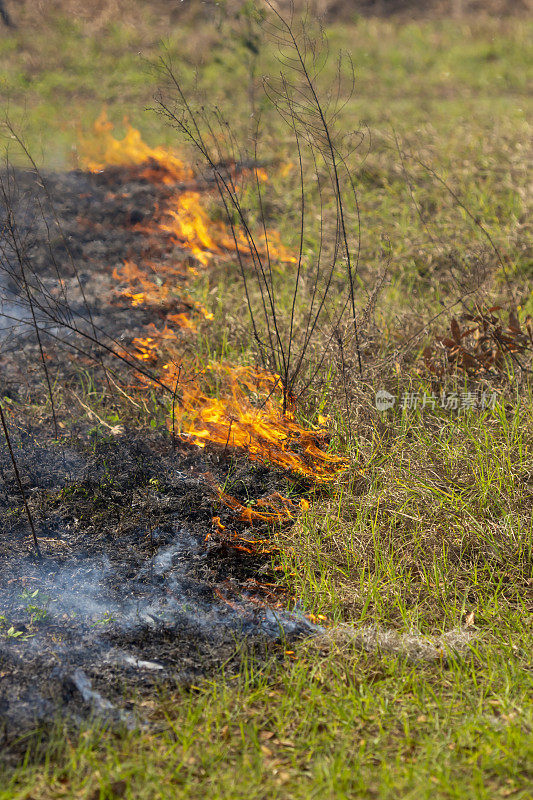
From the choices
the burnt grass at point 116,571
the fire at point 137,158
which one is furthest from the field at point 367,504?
the fire at point 137,158

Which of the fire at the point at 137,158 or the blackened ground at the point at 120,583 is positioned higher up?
the fire at the point at 137,158

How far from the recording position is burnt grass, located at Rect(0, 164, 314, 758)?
2428 mm

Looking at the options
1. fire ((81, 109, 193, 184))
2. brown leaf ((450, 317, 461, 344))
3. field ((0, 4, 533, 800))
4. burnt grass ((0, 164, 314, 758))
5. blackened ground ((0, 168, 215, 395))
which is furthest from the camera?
fire ((81, 109, 193, 184))

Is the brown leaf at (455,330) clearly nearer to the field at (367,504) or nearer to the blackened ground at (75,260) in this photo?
the field at (367,504)

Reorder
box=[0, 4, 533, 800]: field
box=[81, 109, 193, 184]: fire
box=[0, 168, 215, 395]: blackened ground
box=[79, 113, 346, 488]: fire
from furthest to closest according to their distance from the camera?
box=[81, 109, 193, 184]: fire, box=[0, 168, 215, 395]: blackened ground, box=[79, 113, 346, 488]: fire, box=[0, 4, 533, 800]: field

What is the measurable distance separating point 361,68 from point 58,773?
1009cm

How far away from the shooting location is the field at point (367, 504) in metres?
2.16

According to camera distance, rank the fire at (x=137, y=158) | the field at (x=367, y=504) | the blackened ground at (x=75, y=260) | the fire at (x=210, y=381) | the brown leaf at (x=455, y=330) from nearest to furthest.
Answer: the field at (x=367, y=504), the fire at (x=210, y=381), the brown leaf at (x=455, y=330), the blackened ground at (x=75, y=260), the fire at (x=137, y=158)

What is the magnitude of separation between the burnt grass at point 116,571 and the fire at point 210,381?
10cm

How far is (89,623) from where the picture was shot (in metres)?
2.66

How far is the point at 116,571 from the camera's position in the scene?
2.93 metres

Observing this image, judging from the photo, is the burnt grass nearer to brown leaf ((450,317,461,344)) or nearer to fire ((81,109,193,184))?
brown leaf ((450,317,461,344))

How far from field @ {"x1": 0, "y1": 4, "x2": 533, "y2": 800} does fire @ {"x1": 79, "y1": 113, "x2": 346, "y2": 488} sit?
4 cm

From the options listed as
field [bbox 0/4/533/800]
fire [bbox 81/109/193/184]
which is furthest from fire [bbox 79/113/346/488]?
fire [bbox 81/109/193/184]
